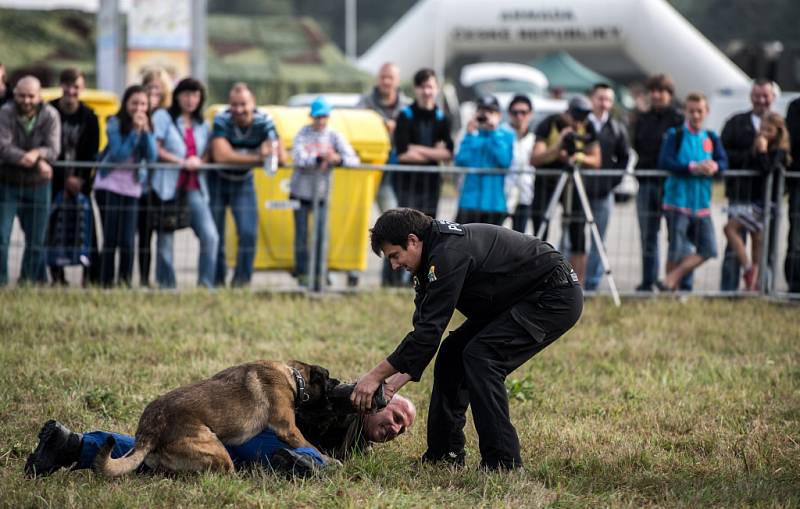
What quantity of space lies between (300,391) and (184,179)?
16.4 feet

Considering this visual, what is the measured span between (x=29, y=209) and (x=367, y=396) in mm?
5688

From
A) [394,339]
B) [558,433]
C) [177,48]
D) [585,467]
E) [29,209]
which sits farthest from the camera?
[177,48]

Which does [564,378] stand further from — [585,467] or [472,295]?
[472,295]

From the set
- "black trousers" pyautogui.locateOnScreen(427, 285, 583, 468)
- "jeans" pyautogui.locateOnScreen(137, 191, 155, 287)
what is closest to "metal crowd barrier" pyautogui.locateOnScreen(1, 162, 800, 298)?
"jeans" pyautogui.locateOnScreen(137, 191, 155, 287)

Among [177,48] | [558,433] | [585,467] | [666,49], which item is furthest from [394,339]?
[666,49]

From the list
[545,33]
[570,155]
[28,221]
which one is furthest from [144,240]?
[545,33]

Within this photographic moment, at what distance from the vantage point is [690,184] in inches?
408

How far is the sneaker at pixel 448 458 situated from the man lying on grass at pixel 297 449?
20 centimetres

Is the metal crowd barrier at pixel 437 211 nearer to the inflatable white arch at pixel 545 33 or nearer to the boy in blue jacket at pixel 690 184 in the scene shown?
the boy in blue jacket at pixel 690 184

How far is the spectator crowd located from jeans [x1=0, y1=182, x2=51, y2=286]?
0.04 ft

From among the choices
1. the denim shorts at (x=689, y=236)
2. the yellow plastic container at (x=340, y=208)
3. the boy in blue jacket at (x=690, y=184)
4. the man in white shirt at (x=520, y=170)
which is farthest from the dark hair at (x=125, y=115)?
→ the denim shorts at (x=689, y=236)

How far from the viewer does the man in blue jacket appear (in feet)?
33.1

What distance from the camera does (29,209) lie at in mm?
9539

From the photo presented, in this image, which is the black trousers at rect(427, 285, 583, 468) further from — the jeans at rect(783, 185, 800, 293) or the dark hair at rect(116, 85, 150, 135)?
the jeans at rect(783, 185, 800, 293)
